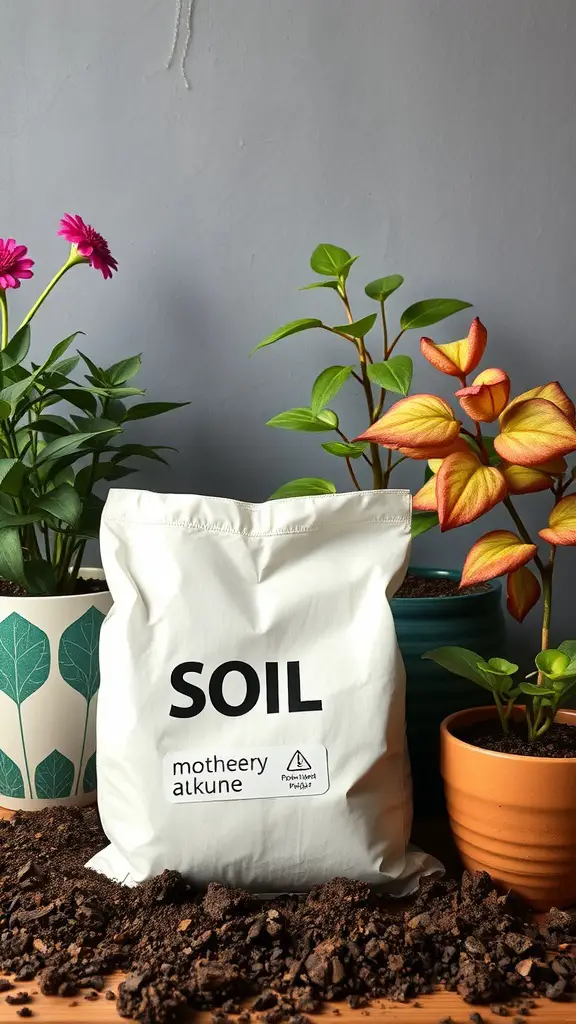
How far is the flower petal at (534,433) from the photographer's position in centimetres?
80

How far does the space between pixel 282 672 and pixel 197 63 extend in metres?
0.86

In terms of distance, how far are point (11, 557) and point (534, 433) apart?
1.94 ft

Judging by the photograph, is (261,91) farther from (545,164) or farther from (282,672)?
(282,672)

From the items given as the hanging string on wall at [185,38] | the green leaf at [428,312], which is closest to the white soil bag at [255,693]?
the green leaf at [428,312]

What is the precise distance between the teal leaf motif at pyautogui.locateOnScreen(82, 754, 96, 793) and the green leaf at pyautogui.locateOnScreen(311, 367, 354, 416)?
0.51 metres

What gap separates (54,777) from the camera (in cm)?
102

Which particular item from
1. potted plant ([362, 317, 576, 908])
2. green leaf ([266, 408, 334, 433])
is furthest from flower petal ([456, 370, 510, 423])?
green leaf ([266, 408, 334, 433])

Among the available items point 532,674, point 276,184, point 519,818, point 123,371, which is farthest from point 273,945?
point 276,184

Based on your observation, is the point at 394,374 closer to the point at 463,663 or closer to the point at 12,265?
the point at 463,663

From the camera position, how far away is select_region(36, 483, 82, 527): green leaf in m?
0.97

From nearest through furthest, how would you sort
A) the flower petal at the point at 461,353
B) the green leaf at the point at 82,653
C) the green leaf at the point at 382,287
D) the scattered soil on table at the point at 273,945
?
1. the scattered soil on table at the point at 273,945
2. the flower petal at the point at 461,353
3. the green leaf at the point at 82,653
4. the green leaf at the point at 382,287

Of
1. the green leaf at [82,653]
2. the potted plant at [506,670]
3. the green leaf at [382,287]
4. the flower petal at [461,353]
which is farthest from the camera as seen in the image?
the green leaf at [382,287]

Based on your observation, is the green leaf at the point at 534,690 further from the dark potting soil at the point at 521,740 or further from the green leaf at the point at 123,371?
the green leaf at the point at 123,371

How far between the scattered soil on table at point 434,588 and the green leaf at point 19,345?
553 mm
